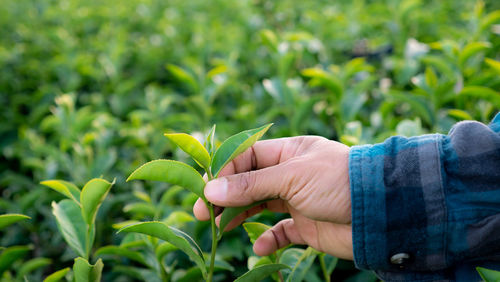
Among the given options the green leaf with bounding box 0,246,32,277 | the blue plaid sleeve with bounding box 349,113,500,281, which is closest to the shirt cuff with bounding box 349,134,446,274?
the blue plaid sleeve with bounding box 349,113,500,281

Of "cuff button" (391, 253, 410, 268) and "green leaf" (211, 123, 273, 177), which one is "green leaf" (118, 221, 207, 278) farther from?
"cuff button" (391, 253, 410, 268)

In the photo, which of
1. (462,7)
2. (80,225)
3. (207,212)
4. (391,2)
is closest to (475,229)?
(207,212)

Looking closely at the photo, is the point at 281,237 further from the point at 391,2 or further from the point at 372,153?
the point at 391,2

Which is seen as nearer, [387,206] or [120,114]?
[387,206]

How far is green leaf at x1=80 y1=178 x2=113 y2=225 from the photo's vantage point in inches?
42.4

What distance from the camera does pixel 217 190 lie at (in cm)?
100

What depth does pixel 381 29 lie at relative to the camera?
9.54 ft

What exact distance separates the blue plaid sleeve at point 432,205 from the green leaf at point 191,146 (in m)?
0.33

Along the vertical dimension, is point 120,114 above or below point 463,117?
below

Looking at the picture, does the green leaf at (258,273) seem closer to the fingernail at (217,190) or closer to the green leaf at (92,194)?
the fingernail at (217,190)

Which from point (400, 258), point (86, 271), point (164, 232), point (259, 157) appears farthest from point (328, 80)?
point (86, 271)

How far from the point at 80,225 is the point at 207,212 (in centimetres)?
37

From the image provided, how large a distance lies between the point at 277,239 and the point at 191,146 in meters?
0.40

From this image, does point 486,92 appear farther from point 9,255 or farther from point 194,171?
point 9,255
